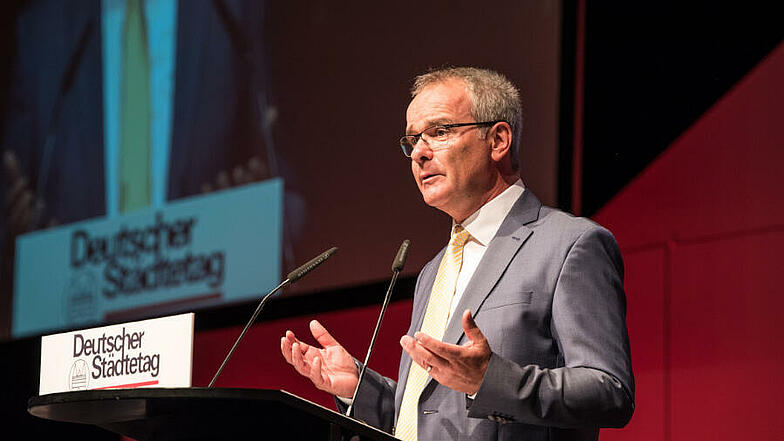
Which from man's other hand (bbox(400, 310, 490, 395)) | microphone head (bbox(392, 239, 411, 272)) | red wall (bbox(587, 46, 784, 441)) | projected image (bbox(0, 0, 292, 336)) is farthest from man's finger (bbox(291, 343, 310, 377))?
projected image (bbox(0, 0, 292, 336))

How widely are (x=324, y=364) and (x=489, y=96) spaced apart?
2.42 ft

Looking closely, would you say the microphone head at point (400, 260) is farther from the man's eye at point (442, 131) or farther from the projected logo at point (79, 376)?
the projected logo at point (79, 376)

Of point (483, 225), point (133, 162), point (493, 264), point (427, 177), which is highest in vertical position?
point (133, 162)

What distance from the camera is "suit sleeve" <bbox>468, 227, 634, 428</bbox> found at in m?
1.87

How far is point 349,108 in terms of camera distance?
167 inches

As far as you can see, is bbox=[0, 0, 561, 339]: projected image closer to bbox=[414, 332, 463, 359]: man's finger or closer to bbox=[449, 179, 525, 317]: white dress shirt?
bbox=[449, 179, 525, 317]: white dress shirt

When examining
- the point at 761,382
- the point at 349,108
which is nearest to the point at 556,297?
the point at 761,382

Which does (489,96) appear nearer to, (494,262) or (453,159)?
(453,159)

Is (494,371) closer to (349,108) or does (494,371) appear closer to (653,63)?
(653,63)

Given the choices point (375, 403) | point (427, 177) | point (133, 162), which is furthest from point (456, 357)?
point (133, 162)

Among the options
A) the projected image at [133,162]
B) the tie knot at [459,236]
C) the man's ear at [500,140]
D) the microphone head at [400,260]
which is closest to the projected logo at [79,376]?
the microphone head at [400,260]

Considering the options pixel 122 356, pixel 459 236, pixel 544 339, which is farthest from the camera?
pixel 459 236

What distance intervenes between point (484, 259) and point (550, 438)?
0.42m

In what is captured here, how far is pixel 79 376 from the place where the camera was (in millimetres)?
1920
